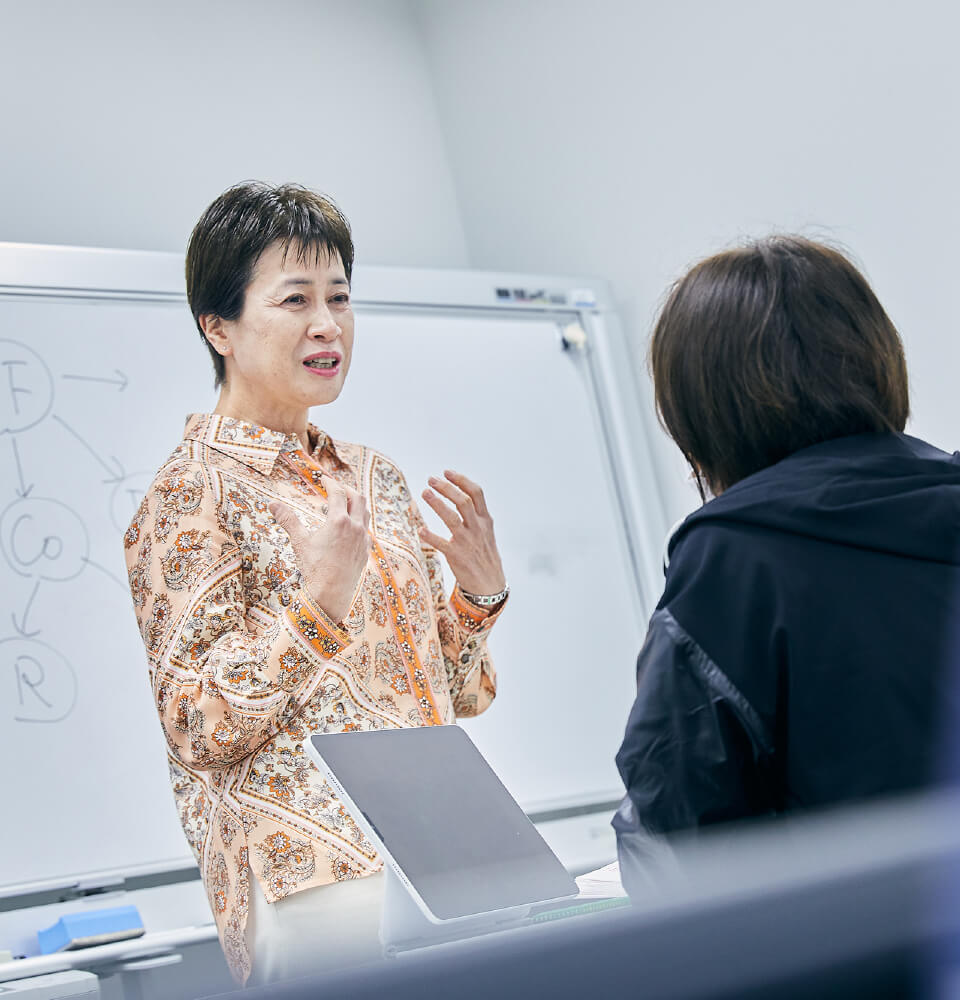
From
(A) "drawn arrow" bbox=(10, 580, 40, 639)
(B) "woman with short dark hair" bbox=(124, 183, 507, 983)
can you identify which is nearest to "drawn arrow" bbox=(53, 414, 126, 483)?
(A) "drawn arrow" bbox=(10, 580, 40, 639)

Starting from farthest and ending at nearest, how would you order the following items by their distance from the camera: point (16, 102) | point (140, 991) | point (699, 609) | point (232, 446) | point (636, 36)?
point (636, 36)
point (16, 102)
point (140, 991)
point (232, 446)
point (699, 609)

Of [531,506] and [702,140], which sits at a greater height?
[702,140]

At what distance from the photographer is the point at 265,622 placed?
132 centimetres

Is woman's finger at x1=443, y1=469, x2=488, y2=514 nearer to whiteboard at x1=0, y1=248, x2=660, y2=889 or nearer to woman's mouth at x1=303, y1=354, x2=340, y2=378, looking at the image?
woman's mouth at x1=303, y1=354, x2=340, y2=378

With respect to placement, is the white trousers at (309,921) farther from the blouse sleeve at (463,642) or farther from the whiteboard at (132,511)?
the whiteboard at (132,511)

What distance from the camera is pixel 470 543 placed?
1.53 meters

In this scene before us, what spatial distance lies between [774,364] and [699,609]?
22cm

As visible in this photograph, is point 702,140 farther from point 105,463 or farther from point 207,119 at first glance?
point 105,463

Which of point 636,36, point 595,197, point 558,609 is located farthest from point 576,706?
point 636,36

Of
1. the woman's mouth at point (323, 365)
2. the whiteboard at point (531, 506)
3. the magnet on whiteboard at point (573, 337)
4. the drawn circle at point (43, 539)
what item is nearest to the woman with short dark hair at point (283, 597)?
the woman's mouth at point (323, 365)

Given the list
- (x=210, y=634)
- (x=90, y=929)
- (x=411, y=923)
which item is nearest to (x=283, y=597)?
(x=210, y=634)

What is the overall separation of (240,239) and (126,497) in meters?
0.93

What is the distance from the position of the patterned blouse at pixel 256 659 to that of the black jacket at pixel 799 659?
1.67ft

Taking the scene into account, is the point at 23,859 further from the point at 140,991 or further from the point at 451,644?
the point at 451,644
